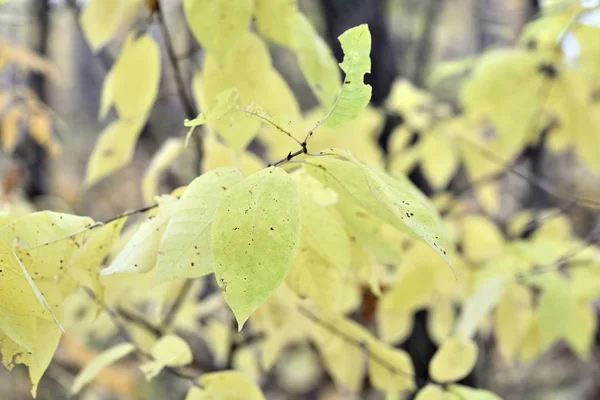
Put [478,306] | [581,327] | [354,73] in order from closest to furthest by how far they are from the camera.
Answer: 1. [354,73]
2. [478,306]
3. [581,327]

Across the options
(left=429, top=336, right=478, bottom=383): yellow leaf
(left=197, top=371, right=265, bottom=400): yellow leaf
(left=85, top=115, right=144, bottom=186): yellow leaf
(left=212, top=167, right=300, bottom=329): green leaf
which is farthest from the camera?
(left=85, top=115, right=144, bottom=186): yellow leaf

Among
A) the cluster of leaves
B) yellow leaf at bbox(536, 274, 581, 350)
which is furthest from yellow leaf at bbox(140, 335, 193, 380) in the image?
yellow leaf at bbox(536, 274, 581, 350)

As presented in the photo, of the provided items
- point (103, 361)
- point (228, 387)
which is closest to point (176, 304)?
point (103, 361)

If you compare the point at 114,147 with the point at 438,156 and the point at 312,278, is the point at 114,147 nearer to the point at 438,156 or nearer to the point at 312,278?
the point at 312,278

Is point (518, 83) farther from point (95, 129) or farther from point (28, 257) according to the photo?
point (95, 129)

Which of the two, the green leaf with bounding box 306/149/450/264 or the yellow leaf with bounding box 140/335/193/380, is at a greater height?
the green leaf with bounding box 306/149/450/264

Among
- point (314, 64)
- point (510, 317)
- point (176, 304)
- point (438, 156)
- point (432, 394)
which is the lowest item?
point (176, 304)

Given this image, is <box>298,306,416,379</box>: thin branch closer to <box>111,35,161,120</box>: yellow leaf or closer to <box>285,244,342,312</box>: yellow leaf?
<box>285,244,342,312</box>: yellow leaf

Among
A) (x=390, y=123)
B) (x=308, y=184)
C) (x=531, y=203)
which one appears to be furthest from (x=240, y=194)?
(x=531, y=203)
